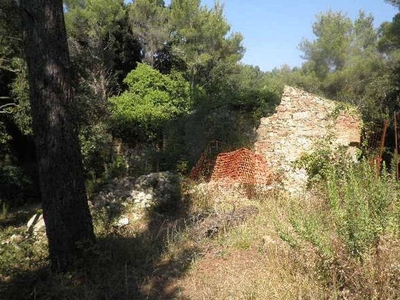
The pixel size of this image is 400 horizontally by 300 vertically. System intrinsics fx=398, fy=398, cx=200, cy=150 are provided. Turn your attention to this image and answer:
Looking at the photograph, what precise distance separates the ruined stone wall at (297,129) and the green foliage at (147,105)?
5.77 meters

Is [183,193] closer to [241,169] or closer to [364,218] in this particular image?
[241,169]

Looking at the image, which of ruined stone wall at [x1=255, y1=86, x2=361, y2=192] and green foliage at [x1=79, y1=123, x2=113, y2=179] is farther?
green foliage at [x1=79, y1=123, x2=113, y2=179]

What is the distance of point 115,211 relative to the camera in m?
7.70

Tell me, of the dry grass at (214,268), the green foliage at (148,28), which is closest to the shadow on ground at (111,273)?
the dry grass at (214,268)

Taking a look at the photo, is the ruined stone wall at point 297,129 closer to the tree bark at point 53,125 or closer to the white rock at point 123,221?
the white rock at point 123,221

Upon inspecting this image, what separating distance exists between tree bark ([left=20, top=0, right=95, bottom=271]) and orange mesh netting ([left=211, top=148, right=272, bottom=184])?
4.62 metres

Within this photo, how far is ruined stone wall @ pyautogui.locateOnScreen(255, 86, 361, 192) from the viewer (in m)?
9.23

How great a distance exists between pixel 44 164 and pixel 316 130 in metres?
7.09

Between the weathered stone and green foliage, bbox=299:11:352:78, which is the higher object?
green foliage, bbox=299:11:352:78

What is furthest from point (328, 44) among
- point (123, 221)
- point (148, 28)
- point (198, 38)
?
point (123, 221)

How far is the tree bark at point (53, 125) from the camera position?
427 cm

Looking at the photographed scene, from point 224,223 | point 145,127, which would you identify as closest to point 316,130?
point 224,223

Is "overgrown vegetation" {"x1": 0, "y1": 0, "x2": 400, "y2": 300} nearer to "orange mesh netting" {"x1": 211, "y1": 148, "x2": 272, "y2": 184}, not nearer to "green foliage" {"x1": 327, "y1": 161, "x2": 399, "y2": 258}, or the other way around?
"green foliage" {"x1": 327, "y1": 161, "x2": 399, "y2": 258}

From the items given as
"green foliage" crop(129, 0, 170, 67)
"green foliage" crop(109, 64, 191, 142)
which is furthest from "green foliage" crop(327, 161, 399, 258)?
"green foliage" crop(129, 0, 170, 67)
